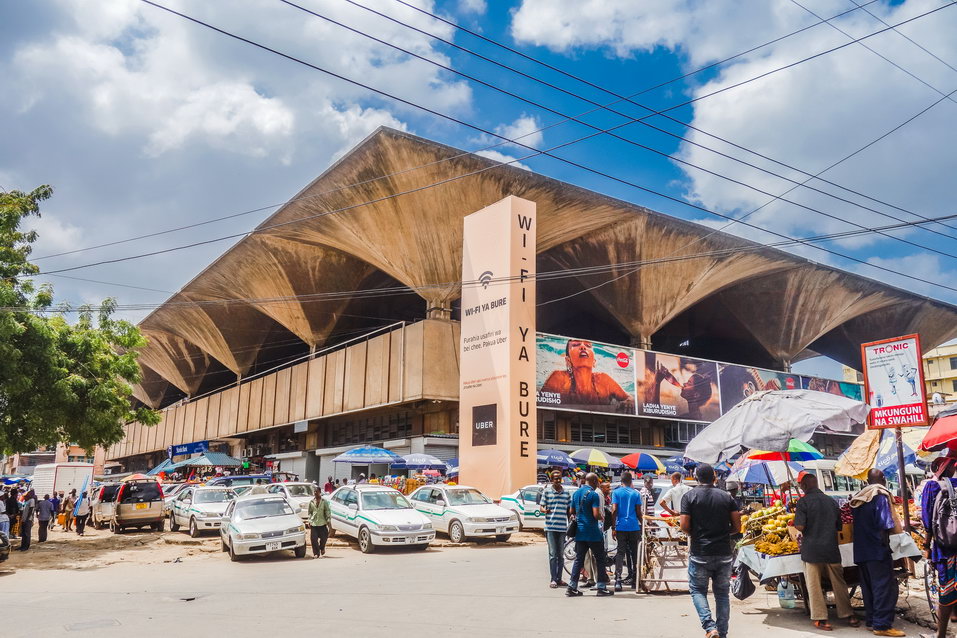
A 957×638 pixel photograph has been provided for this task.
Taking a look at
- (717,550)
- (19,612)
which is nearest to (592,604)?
(717,550)

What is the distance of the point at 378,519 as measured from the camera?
1602 cm

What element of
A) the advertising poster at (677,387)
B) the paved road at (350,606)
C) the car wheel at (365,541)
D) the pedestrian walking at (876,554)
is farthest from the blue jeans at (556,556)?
the advertising poster at (677,387)

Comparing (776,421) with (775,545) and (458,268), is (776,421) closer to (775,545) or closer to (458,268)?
(775,545)

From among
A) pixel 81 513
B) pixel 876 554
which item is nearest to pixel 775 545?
pixel 876 554

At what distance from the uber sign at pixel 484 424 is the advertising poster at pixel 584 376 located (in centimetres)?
703

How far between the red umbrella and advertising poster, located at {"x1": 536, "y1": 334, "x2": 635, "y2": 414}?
27.6m

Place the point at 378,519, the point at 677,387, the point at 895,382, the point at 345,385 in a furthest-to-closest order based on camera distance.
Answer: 1. the point at 677,387
2. the point at 345,385
3. the point at 378,519
4. the point at 895,382

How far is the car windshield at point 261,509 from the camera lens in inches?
607

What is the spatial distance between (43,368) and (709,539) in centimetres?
1691

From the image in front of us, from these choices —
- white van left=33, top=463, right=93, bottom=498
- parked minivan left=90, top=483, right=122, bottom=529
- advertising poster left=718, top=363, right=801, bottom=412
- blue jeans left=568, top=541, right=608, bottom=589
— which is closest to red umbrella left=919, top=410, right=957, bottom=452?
blue jeans left=568, top=541, right=608, bottom=589

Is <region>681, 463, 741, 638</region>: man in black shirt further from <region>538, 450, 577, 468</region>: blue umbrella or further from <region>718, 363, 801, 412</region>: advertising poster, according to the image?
<region>718, 363, 801, 412</region>: advertising poster

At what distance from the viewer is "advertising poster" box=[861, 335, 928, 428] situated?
8969 mm

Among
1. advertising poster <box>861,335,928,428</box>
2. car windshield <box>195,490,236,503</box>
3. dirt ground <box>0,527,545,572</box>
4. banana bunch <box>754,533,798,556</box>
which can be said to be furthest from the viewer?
car windshield <box>195,490,236,503</box>

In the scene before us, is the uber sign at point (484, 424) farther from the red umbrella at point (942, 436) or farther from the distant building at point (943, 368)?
the distant building at point (943, 368)
